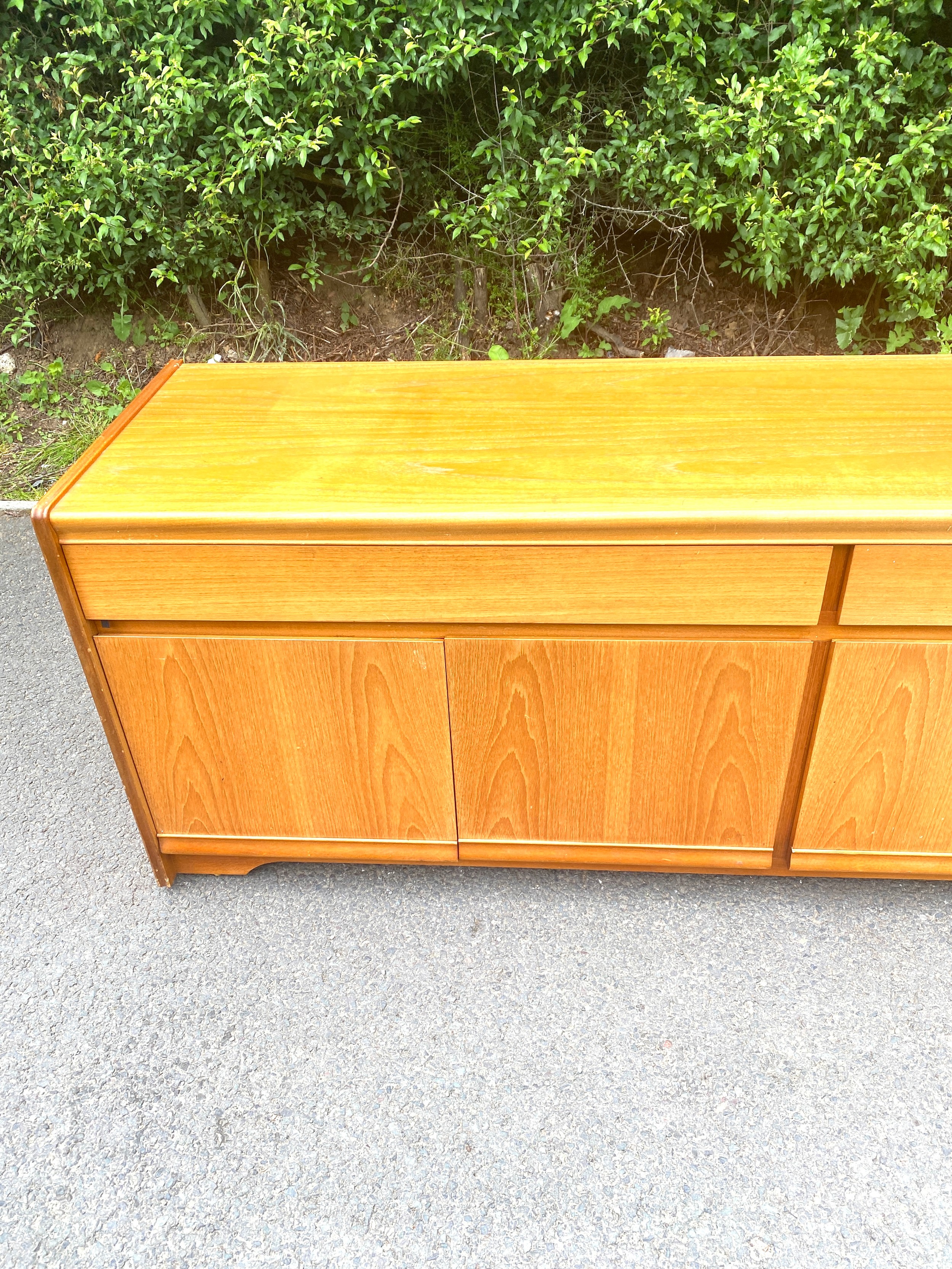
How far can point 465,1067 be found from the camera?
1.22 metres

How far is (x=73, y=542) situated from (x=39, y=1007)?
0.72 metres

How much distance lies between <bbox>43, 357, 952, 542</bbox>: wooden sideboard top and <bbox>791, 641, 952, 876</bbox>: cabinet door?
208mm

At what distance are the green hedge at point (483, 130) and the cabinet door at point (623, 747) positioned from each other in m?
1.54

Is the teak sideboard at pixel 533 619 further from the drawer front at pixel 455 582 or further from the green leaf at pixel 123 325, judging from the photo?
the green leaf at pixel 123 325

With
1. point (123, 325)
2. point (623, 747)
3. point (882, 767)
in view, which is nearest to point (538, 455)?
point (623, 747)

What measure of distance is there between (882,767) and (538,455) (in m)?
0.69

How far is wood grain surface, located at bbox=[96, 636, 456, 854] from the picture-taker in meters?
1.27

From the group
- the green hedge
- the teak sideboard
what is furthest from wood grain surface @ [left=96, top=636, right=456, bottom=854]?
the green hedge

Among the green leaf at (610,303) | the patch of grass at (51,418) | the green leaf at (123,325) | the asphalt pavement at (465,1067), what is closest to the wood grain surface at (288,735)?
the asphalt pavement at (465,1067)

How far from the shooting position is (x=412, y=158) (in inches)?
100

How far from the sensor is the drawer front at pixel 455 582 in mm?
1133

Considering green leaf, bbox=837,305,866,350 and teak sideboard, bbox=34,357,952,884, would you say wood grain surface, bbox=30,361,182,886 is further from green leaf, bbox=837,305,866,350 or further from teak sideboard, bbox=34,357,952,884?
green leaf, bbox=837,305,866,350

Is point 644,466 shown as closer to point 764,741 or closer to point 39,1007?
point 764,741

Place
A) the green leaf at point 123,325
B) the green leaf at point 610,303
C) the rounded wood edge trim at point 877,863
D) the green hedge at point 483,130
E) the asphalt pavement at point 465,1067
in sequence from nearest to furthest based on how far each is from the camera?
the asphalt pavement at point 465,1067 < the rounded wood edge trim at point 877,863 < the green hedge at point 483,130 < the green leaf at point 610,303 < the green leaf at point 123,325
